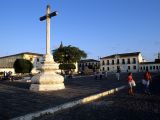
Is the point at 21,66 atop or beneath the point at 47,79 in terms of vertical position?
atop

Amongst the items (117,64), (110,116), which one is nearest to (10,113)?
(110,116)

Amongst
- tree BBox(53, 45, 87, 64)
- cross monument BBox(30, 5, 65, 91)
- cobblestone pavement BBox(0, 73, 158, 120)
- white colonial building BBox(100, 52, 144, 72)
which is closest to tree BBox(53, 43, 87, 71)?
tree BBox(53, 45, 87, 64)

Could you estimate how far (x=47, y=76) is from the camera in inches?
603

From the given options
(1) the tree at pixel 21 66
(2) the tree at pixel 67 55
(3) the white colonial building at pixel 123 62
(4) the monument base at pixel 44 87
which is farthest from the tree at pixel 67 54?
(4) the monument base at pixel 44 87

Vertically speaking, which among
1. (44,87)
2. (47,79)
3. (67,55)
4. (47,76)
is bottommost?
(44,87)

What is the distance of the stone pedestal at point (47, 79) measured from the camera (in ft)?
49.5

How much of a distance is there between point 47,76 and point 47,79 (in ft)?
0.87

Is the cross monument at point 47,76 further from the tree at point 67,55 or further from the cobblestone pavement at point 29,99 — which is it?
the tree at point 67,55

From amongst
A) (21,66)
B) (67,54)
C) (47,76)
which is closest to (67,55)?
(67,54)

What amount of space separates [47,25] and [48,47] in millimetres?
1501

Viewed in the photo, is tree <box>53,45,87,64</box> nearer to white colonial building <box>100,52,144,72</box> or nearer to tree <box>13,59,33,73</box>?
tree <box>13,59,33,73</box>

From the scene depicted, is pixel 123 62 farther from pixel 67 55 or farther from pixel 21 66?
pixel 21 66

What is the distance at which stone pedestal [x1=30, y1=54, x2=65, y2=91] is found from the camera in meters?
15.1

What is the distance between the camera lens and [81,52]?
75375mm
